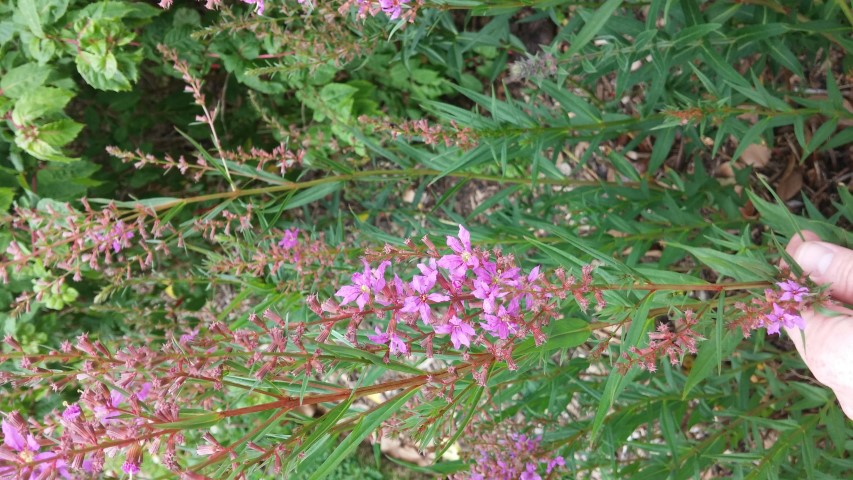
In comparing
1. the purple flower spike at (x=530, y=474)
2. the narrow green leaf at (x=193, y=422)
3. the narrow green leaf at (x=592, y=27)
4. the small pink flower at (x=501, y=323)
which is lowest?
Answer: the purple flower spike at (x=530, y=474)

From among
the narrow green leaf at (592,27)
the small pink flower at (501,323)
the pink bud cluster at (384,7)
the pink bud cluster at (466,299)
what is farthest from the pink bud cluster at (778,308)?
the pink bud cluster at (384,7)

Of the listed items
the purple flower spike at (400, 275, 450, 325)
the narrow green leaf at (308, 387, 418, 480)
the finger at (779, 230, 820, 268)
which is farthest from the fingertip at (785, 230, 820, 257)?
the narrow green leaf at (308, 387, 418, 480)

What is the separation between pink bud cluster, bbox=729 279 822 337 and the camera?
167cm

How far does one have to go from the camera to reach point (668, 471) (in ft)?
9.43

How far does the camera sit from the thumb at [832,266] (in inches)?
73.4

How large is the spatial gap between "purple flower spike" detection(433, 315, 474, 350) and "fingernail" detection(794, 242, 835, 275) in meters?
1.04

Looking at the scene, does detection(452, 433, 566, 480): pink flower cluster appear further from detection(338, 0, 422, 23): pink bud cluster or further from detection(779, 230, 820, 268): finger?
detection(338, 0, 422, 23): pink bud cluster

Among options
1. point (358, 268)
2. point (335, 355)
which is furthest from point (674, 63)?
point (335, 355)

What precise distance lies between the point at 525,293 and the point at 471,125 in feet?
3.70

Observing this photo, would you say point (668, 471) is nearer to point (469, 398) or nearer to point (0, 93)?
point (469, 398)

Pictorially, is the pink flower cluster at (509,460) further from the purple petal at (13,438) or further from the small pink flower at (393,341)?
the purple petal at (13,438)

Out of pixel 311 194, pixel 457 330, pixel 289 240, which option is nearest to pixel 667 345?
pixel 457 330

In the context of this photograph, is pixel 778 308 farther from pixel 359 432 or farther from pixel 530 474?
pixel 530 474

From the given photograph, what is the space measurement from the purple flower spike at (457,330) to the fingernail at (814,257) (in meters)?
1.04
